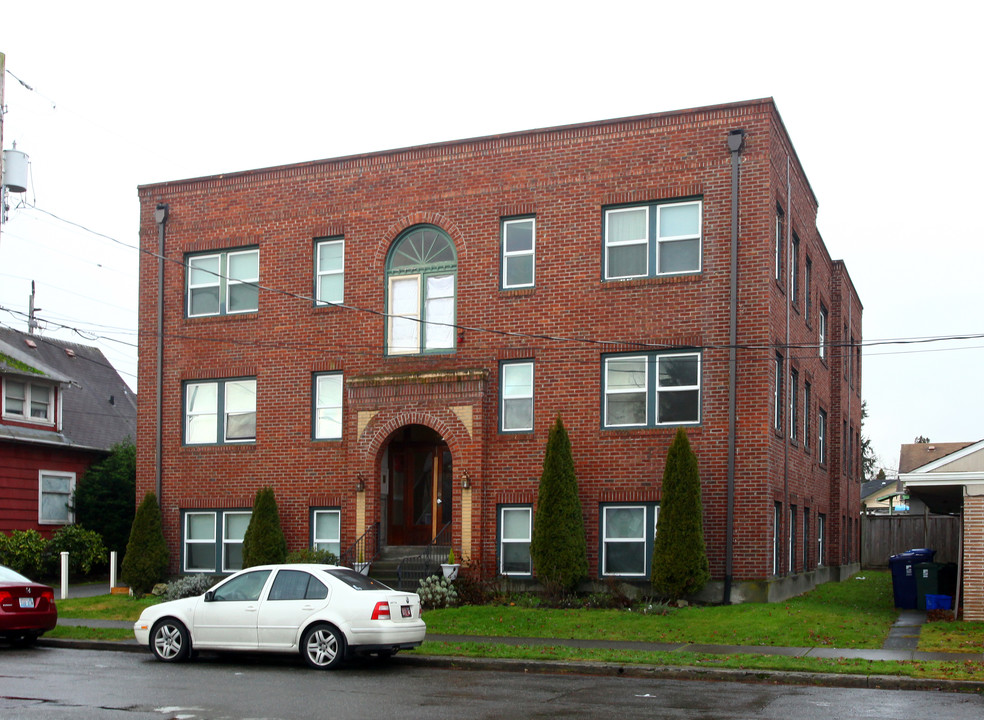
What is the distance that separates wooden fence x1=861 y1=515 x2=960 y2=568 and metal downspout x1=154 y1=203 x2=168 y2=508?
2525 cm

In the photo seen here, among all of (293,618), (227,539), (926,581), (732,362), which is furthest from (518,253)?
(293,618)

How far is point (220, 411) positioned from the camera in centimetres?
2633

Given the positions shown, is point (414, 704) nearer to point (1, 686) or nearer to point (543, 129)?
point (1, 686)

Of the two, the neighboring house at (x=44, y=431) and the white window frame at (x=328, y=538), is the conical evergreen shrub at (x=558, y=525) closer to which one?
the white window frame at (x=328, y=538)

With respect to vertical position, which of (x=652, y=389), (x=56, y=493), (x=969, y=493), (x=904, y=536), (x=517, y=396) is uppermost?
(x=652, y=389)

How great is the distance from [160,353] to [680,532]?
13.4 meters

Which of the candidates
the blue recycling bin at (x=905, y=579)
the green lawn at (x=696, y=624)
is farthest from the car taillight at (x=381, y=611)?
the blue recycling bin at (x=905, y=579)

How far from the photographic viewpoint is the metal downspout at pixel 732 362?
69.6ft

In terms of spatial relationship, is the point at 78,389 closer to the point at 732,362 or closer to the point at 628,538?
the point at 628,538

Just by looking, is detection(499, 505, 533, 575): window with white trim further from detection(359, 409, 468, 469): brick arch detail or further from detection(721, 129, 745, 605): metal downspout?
detection(721, 129, 745, 605): metal downspout

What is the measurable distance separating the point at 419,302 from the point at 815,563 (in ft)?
42.8

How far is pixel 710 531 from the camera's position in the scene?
21.5 metres

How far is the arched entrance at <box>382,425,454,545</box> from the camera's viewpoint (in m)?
25.0

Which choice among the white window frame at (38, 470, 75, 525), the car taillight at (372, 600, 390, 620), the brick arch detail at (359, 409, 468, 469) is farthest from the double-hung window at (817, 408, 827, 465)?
the white window frame at (38, 470, 75, 525)
